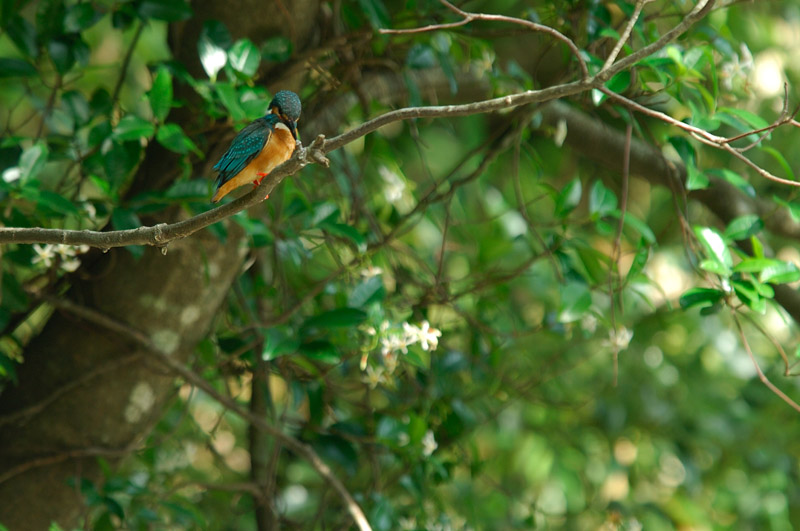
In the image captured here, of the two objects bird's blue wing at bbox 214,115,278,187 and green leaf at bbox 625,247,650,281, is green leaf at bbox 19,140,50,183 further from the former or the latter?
green leaf at bbox 625,247,650,281

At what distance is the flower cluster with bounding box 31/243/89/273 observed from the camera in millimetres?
1740

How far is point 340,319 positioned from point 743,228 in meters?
0.95

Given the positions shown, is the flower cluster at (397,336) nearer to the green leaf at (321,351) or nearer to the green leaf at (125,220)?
the green leaf at (321,351)

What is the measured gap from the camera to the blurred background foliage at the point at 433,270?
183 centimetres

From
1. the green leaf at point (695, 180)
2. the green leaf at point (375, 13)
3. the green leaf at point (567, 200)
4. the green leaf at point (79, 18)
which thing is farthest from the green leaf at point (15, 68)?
the green leaf at point (695, 180)

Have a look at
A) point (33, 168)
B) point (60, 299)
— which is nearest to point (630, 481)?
point (60, 299)

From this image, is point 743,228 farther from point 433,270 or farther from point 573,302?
point 433,270

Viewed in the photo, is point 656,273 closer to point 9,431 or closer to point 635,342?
point 635,342

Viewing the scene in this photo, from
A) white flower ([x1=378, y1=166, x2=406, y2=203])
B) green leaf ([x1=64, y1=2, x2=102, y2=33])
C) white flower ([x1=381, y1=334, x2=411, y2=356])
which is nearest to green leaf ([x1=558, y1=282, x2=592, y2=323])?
white flower ([x1=381, y1=334, x2=411, y2=356])

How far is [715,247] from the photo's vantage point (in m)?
1.65

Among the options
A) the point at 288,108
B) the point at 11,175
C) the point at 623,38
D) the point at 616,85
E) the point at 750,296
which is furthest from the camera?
the point at 11,175

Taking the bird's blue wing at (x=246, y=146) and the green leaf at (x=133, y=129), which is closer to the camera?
the bird's blue wing at (x=246, y=146)

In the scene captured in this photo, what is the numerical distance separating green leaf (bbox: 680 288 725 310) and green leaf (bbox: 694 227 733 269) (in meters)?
0.07

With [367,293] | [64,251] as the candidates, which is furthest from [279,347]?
[64,251]
